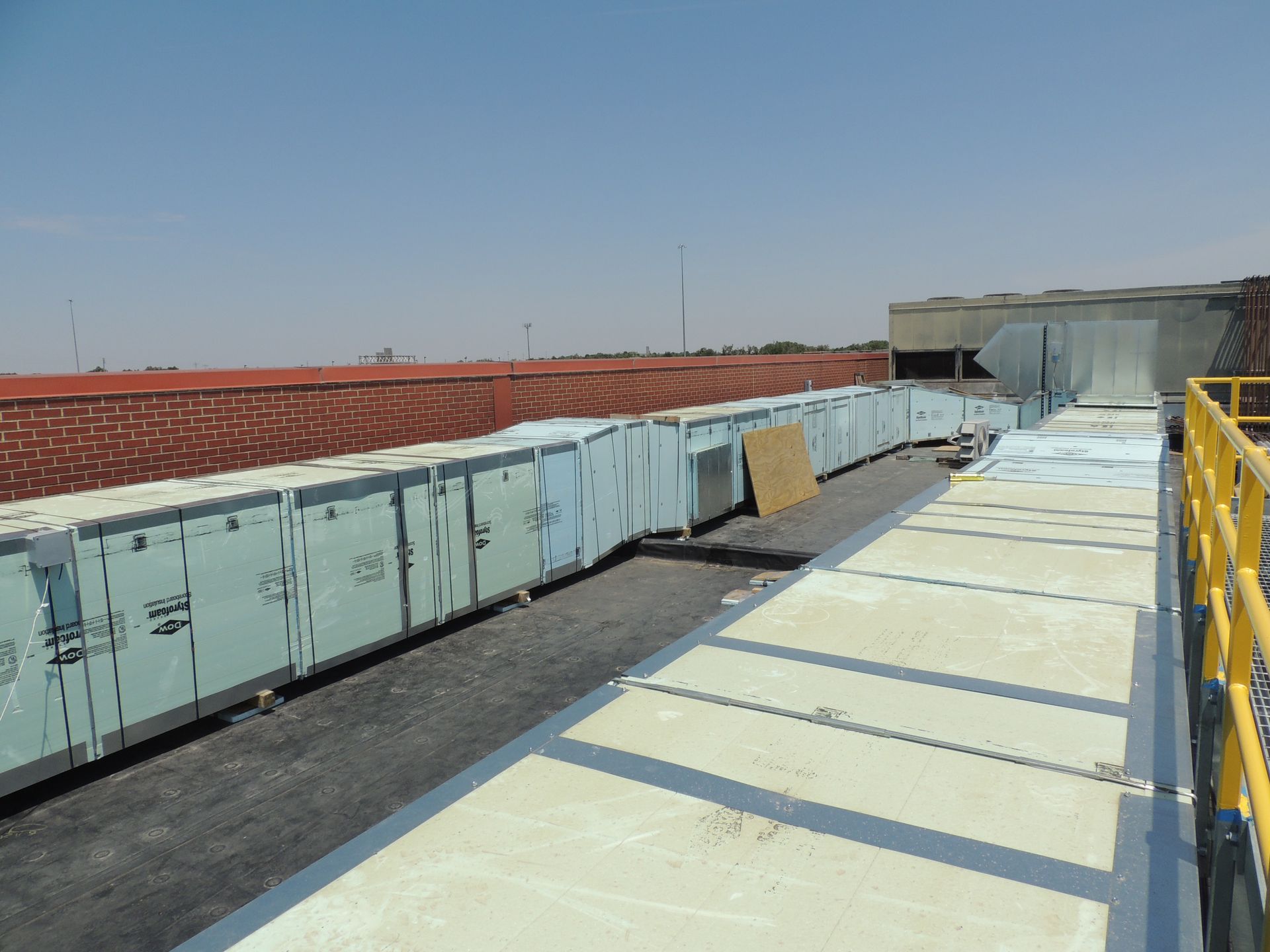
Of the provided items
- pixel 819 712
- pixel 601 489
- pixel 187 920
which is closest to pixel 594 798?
pixel 819 712

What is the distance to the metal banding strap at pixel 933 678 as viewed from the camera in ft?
11.7

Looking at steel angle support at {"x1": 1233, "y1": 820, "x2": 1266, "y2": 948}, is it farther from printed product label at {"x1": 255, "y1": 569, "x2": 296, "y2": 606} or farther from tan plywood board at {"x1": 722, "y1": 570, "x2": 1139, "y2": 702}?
Result: printed product label at {"x1": 255, "y1": 569, "x2": 296, "y2": 606}

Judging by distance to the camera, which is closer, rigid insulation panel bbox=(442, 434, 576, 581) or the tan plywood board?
the tan plywood board

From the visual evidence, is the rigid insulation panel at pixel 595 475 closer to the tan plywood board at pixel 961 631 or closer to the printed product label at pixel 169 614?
the printed product label at pixel 169 614

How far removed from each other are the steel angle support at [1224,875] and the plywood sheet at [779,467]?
1253 cm

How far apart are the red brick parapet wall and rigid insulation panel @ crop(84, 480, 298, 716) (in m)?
0.88

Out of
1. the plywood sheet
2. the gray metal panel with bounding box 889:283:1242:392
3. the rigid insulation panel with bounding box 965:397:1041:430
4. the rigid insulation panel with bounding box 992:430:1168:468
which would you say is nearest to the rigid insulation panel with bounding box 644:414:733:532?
the plywood sheet

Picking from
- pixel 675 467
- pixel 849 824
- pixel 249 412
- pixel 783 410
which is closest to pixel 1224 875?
pixel 849 824

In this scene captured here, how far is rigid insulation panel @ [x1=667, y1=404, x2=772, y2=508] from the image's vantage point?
14.9m

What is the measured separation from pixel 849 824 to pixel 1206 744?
2.00m

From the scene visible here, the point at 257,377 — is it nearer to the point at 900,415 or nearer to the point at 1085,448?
the point at 1085,448

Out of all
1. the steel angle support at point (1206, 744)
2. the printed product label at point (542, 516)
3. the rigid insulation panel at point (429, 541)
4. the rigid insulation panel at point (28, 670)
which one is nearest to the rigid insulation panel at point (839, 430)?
the printed product label at point (542, 516)

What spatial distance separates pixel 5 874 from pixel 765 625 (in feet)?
16.2

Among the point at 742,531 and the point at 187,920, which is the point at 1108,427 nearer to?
the point at 742,531
